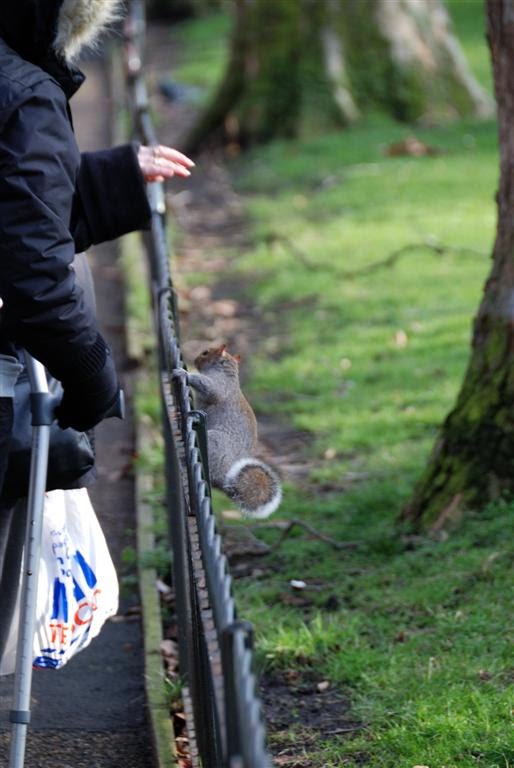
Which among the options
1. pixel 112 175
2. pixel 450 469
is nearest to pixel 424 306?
pixel 450 469

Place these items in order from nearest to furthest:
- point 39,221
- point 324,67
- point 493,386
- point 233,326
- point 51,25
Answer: point 39,221 < point 51,25 < point 493,386 < point 233,326 < point 324,67

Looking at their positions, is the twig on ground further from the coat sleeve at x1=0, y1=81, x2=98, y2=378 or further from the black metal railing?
the coat sleeve at x1=0, y1=81, x2=98, y2=378

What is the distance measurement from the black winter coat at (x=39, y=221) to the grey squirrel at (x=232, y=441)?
0.68 meters

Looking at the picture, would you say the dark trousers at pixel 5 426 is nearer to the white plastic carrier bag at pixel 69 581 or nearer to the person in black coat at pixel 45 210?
the person in black coat at pixel 45 210

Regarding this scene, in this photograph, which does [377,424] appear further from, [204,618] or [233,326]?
[204,618]

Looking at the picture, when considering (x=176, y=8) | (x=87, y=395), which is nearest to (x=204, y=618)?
(x=87, y=395)

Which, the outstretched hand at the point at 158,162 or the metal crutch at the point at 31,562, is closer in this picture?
the metal crutch at the point at 31,562

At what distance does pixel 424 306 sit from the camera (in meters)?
8.93

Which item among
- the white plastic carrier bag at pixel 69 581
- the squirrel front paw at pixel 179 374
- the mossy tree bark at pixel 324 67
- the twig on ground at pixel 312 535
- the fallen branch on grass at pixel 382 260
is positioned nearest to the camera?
the squirrel front paw at pixel 179 374

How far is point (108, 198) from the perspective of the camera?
3471 mm

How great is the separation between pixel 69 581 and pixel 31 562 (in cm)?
27

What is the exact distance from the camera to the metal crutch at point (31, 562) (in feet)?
10.7

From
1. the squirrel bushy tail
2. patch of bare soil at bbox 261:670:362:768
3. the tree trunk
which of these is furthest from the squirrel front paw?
the tree trunk

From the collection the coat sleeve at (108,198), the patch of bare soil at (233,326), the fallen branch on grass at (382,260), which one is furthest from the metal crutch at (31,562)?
the fallen branch on grass at (382,260)
